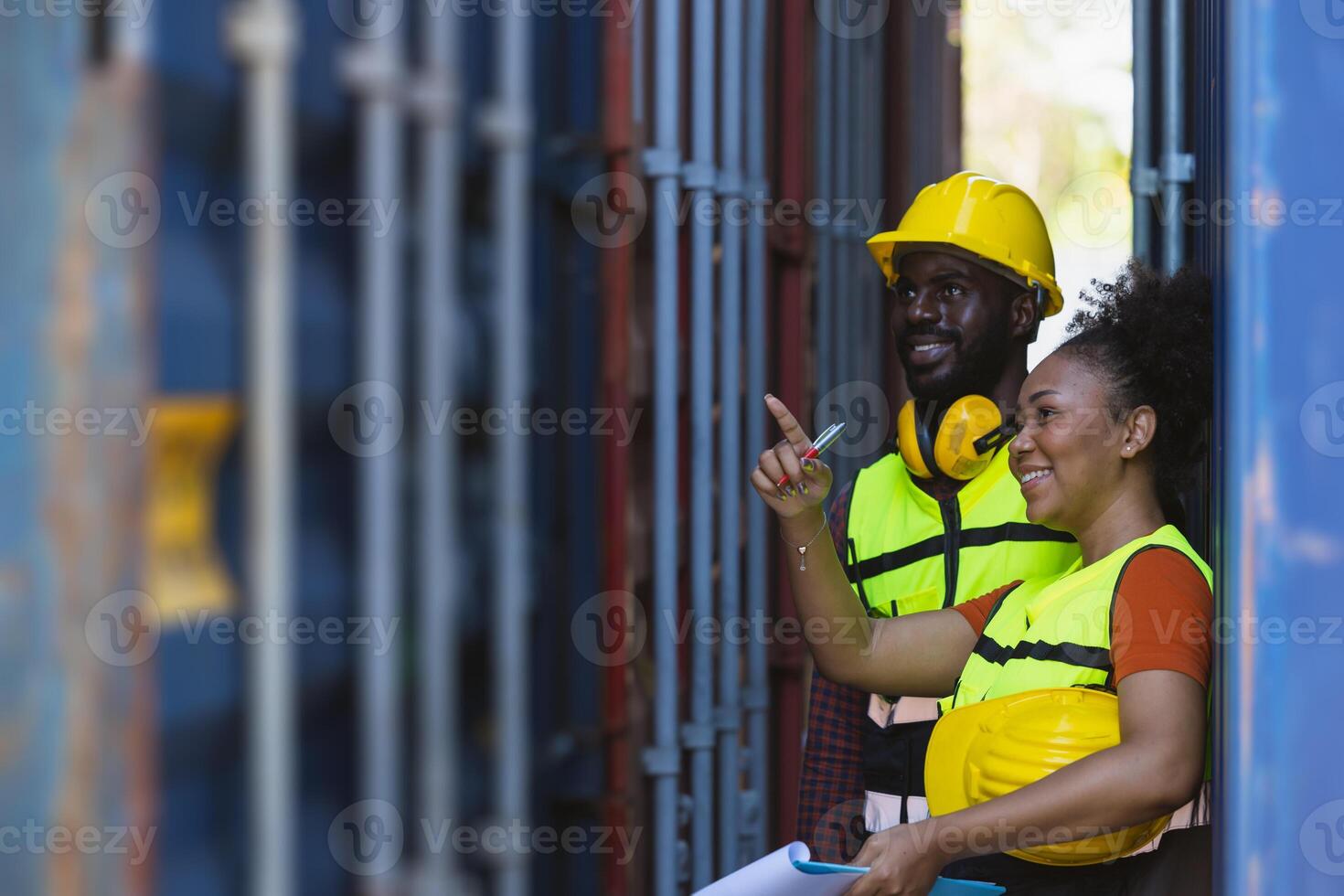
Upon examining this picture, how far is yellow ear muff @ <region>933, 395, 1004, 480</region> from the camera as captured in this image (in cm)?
292

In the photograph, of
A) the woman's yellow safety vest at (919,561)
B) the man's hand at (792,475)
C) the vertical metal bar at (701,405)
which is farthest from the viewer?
the vertical metal bar at (701,405)

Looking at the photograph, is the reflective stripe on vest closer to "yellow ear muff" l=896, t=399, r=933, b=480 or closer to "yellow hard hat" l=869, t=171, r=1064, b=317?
"yellow ear muff" l=896, t=399, r=933, b=480

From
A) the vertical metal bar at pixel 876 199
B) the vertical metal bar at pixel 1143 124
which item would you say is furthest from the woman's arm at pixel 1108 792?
the vertical metal bar at pixel 876 199

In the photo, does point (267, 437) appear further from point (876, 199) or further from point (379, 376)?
point (876, 199)

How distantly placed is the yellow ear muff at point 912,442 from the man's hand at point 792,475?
353mm

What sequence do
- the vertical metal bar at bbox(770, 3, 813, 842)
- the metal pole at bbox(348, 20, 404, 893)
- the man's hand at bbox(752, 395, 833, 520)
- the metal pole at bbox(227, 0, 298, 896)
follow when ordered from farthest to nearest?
the vertical metal bar at bbox(770, 3, 813, 842)
the man's hand at bbox(752, 395, 833, 520)
the metal pole at bbox(348, 20, 404, 893)
the metal pole at bbox(227, 0, 298, 896)

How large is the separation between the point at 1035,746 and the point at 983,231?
50.1 inches

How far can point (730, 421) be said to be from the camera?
3.72 meters

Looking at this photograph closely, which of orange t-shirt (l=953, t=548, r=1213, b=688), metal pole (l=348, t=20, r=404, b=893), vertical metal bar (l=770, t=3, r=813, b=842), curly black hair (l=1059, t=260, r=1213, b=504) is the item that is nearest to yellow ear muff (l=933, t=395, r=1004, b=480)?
curly black hair (l=1059, t=260, r=1213, b=504)

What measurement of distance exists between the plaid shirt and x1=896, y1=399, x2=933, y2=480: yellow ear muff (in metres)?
0.21

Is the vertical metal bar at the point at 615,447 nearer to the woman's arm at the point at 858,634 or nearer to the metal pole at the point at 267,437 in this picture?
the woman's arm at the point at 858,634

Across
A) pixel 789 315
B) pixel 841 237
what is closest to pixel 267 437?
pixel 789 315

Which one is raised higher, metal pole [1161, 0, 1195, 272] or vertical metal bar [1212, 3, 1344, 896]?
metal pole [1161, 0, 1195, 272]

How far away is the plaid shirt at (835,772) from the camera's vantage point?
3092 millimetres
